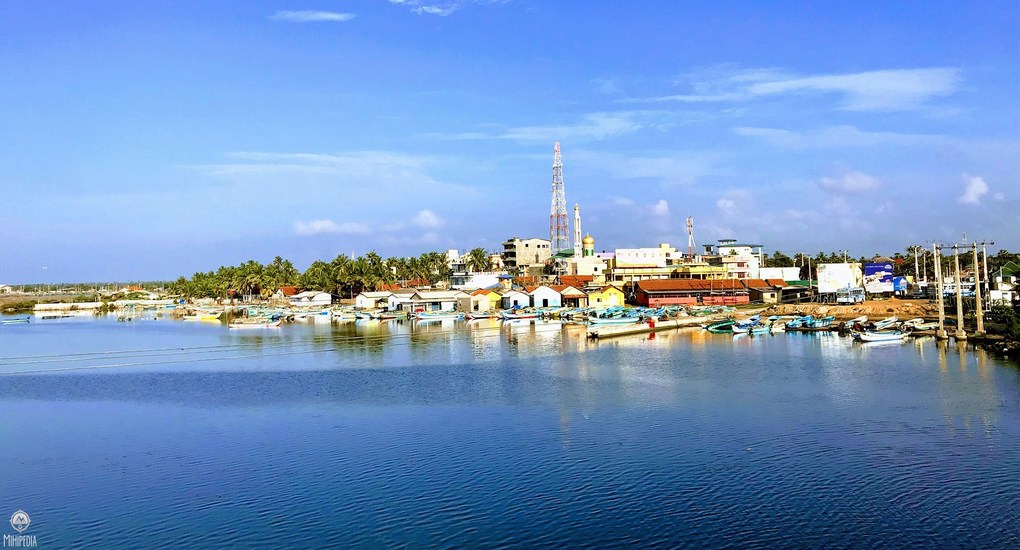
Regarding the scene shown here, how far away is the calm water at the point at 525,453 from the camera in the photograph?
14.1 metres

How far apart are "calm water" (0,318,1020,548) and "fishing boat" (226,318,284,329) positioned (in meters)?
25.6

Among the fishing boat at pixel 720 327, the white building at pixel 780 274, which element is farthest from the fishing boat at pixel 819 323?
the white building at pixel 780 274

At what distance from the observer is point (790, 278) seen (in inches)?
2876

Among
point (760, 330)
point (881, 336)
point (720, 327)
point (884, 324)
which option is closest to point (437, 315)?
point (720, 327)

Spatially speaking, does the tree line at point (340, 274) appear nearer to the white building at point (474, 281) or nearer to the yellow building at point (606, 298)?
the white building at point (474, 281)

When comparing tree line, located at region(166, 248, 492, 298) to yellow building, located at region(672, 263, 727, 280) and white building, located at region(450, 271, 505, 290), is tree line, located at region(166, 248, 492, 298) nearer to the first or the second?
white building, located at region(450, 271, 505, 290)

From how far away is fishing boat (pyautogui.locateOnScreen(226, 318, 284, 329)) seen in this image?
60406 mm

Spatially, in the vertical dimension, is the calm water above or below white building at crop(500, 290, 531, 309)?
below

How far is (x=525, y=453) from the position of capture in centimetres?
1864

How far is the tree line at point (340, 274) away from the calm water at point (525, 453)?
1976 inches

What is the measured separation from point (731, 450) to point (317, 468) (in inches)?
362

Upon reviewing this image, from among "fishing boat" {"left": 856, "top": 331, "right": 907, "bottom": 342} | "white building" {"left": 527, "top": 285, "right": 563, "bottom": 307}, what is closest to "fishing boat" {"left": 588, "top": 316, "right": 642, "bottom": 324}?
"white building" {"left": 527, "top": 285, "right": 563, "bottom": 307}

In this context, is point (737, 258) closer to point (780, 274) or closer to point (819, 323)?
point (780, 274)

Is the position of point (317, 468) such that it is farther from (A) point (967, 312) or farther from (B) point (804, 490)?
(A) point (967, 312)
